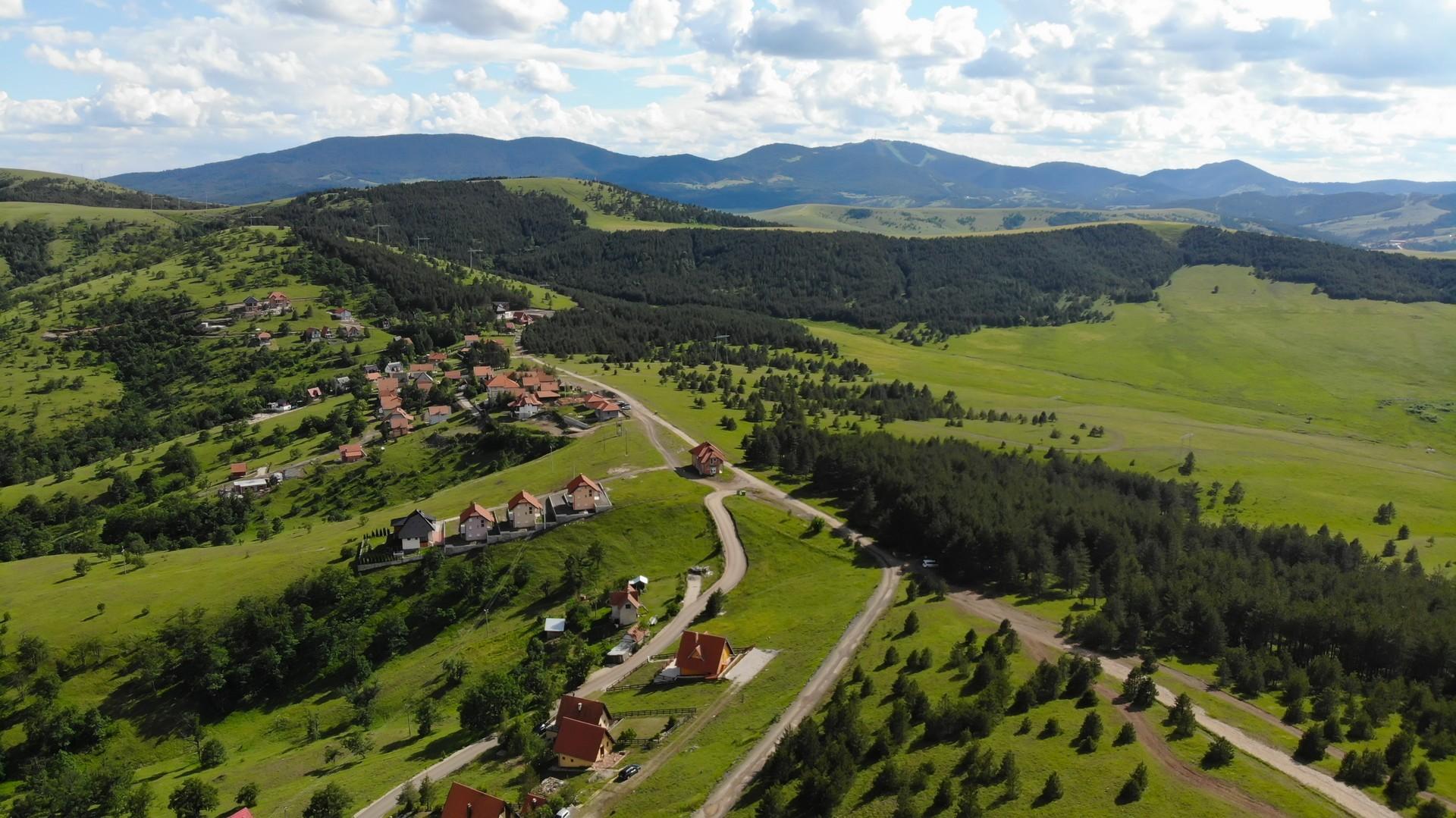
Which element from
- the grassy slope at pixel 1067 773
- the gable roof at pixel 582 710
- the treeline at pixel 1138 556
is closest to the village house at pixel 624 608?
the gable roof at pixel 582 710

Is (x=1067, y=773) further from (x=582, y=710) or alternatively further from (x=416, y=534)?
(x=416, y=534)

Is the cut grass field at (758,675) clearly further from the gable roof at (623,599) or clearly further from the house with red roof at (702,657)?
the gable roof at (623,599)

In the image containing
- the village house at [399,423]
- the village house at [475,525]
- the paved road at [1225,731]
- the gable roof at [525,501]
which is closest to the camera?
the paved road at [1225,731]

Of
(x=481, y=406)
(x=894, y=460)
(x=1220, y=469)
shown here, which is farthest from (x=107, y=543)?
(x=1220, y=469)

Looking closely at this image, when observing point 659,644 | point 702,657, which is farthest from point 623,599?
point 702,657

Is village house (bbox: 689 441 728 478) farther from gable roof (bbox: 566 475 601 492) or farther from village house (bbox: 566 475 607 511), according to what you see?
gable roof (bbox: 566 475 601 492)

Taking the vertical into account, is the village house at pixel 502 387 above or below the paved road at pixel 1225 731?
above

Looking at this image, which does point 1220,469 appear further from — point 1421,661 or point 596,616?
point 596,616
